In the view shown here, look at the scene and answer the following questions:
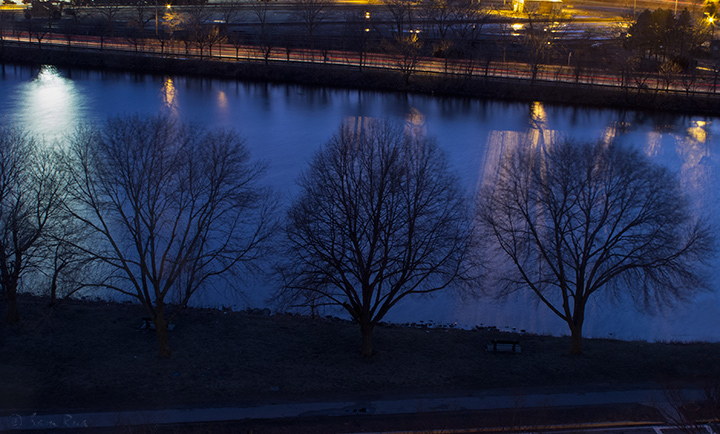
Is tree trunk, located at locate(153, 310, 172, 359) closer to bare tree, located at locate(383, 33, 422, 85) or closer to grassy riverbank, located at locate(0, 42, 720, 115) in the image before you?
grassy riverbank, located at locate(0, 42, 720, 115)

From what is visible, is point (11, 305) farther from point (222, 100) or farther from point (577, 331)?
point (222, 100)

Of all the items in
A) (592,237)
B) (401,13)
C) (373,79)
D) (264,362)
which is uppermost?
(401,13)

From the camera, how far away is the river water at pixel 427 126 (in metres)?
13.6

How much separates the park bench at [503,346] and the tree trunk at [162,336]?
5115mm

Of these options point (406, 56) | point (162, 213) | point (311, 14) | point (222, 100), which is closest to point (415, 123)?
point (222, 100)

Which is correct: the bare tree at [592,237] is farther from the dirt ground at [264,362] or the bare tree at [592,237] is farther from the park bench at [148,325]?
the park bench at [148,325]

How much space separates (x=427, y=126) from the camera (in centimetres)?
2636

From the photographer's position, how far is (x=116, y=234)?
48.9ft

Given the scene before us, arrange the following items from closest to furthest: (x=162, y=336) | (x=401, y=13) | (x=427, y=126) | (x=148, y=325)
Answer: (x=162, y=336), (x=148, y=325), (x=427, y=126), (x=401, y=13)

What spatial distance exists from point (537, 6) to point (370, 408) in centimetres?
5104

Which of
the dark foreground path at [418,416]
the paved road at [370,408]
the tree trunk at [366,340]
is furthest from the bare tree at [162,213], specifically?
the tree trunk at [366,340]

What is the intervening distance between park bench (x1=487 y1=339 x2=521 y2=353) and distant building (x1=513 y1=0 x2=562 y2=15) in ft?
144

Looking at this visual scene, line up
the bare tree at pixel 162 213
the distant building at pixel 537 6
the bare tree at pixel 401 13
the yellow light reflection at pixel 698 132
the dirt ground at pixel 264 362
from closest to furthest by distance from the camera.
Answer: the dirt ground at pixel 264 362 → the bare tree at pixel 162 213 → the yellow light reflection at pixel 698 132 → the bare tree at pixel 401 13 → the distant building at pixel 537 6

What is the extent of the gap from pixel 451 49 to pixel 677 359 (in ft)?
104
